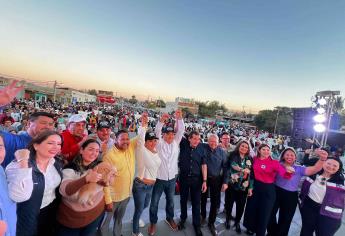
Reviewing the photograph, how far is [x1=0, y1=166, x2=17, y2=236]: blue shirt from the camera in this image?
4.14 ft

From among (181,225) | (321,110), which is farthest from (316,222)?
(321,110)

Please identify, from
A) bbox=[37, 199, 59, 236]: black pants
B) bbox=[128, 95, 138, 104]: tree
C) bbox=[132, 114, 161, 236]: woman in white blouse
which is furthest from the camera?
bbox=[128, 95, 138, 104]: tree

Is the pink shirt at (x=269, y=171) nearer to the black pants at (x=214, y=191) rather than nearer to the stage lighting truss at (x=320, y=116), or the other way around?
the black pants at (x=214, y=191)

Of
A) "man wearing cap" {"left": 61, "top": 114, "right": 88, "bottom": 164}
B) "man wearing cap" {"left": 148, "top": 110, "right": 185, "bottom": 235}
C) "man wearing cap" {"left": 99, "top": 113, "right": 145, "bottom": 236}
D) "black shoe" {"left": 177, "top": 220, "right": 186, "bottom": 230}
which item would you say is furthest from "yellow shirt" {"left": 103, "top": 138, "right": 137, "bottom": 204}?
"black shoe" {"left": 177, "top": 220, "right": 186, "bottom": 230}

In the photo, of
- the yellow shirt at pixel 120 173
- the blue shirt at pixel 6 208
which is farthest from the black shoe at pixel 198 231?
the blue shirt at pixel 6 208

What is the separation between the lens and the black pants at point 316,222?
8.81ft

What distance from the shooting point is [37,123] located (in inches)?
82.4

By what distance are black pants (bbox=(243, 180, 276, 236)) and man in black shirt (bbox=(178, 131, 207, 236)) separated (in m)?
0.87

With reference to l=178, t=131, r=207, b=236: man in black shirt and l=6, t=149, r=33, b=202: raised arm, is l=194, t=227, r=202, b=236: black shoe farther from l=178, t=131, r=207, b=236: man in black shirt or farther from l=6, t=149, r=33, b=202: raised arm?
l=6, t=149, r=33, b=202: raised arm

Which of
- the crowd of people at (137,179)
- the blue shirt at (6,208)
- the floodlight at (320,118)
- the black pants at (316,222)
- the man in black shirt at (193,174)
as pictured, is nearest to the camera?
the blue shirt at (6,208)

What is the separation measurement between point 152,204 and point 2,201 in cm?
214

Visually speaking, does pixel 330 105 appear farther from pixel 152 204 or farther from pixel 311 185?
pixel 152 204

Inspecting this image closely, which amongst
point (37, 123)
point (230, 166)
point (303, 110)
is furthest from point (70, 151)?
point (303, 110)

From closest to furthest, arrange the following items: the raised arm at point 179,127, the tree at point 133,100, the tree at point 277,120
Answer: the raised arm at point 179,127 < the tree at point 277,120 < the tree at point 133,100
